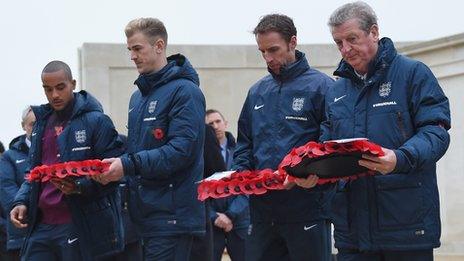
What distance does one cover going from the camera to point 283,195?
272 inches

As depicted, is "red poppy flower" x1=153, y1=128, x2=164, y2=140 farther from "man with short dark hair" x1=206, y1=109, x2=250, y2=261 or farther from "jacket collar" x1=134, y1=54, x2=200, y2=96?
"man with short dark hair" x1=206, y1=109, x2=250, y2=261

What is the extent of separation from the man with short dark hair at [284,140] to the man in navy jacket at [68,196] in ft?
4.20

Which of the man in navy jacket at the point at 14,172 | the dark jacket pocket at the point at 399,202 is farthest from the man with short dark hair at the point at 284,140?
the man in navy jacket at the point at 14,172

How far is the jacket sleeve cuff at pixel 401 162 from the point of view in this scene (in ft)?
17.9

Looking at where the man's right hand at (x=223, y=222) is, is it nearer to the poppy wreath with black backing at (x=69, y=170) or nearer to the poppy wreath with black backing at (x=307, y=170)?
the poppy wreath with black backing at (x=69, y=170)

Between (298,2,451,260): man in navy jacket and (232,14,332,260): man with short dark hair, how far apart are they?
0.72 metres

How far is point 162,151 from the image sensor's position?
688 cm

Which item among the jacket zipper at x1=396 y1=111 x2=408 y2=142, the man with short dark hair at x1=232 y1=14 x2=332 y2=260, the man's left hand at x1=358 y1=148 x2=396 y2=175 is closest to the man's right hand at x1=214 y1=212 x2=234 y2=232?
the man with short dark hair at x1=232 y1=14 x2=332 y2=260

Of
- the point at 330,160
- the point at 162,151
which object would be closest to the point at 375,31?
the point at 330,160

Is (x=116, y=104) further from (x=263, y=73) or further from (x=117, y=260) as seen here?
(x=117, y=260)

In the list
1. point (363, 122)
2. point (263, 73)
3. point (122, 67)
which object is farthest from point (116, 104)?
point (363, 122)

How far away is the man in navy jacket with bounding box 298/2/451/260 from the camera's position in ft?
18.7

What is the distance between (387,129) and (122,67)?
41.3 feet

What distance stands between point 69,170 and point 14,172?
4150 mm
